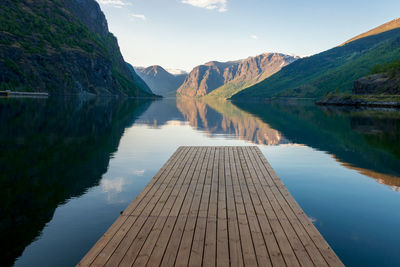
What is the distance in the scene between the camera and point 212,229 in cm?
765

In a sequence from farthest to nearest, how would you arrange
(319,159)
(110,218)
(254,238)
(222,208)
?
(319,159), (110,218), (222,208), (254,238)

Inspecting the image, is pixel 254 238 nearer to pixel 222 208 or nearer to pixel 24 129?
pixel 222 208

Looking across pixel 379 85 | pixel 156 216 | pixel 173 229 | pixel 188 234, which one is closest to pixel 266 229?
pixel 188 234

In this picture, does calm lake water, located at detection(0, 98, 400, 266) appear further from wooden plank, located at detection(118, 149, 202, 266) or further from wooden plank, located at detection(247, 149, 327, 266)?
wooden plank, located at detection(118, 149, 202, 266)

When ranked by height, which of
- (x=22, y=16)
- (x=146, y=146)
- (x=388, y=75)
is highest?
(x=22, y=16)

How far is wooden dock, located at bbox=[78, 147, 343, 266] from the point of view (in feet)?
20.5

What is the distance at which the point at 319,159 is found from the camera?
21125mm

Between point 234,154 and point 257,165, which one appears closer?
point 257,165

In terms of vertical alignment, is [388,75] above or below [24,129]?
above

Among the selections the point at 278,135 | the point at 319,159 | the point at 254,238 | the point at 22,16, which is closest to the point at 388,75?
the point at 278,135

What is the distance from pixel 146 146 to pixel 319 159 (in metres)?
14.1

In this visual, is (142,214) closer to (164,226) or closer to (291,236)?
(164,226)

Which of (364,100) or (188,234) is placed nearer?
(188,234)

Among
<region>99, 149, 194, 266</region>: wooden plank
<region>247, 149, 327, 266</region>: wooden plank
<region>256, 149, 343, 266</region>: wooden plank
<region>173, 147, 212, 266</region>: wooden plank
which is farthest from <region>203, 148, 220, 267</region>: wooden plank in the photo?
<region>256, 149, 343, 266</region>: wooden plank
